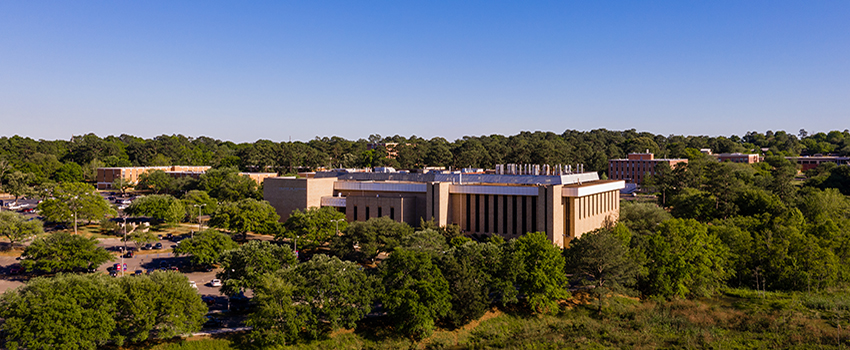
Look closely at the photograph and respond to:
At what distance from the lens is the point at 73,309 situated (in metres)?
36.4

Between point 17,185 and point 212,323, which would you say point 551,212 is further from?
point 17,185

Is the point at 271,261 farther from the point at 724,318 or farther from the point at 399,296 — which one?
the point at 724,318

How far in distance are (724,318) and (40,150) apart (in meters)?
193

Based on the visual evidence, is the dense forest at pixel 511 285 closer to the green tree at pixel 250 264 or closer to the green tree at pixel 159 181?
the green tree at pixel 250 264

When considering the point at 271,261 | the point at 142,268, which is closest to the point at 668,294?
the point at 271,261

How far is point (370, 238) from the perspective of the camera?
193ft

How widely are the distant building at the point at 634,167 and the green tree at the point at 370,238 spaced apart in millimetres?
109648

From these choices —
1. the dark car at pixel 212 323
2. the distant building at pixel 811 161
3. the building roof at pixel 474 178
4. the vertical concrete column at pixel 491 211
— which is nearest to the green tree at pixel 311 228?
the building roof at pixel 474 178

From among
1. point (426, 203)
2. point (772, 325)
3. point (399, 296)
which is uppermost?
point (426, 203)

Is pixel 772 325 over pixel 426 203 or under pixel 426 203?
under

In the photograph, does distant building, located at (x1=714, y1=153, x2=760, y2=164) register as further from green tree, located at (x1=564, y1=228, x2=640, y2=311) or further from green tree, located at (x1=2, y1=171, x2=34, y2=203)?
green tree, located at (x1=2, y1=171, x2=34, y2=203)

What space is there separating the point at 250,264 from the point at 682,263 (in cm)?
3894

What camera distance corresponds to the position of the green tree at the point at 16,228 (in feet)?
211

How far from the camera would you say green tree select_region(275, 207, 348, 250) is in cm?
6322
